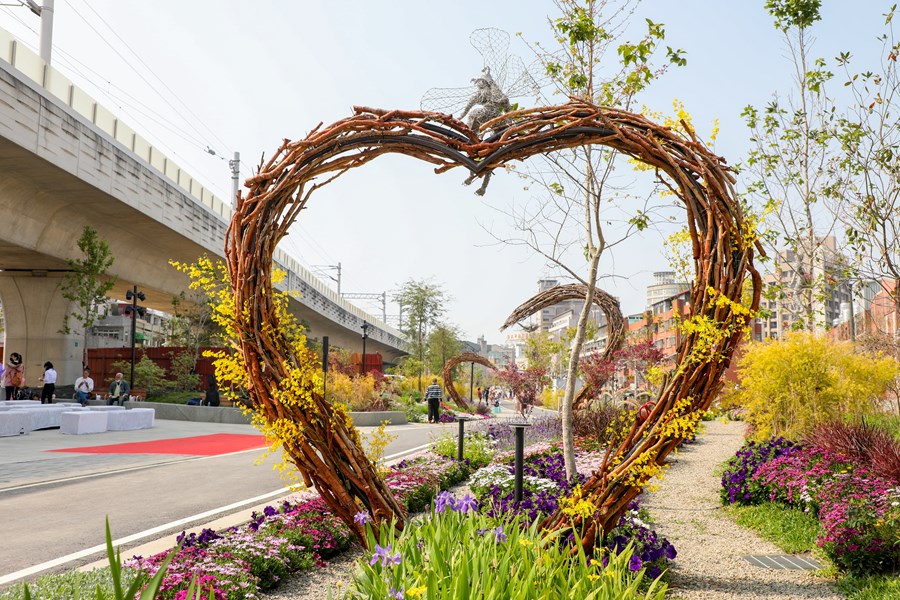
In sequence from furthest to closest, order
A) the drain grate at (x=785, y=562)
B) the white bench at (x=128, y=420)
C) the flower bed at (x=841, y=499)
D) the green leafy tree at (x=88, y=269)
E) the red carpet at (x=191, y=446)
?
1. the green leafy tree at (x=88, y=269)
2. the white bench at (x=128, y=420)
3. the red carpet at (x=191, y=446)
4. the drain grate at (x=785, y=562)
5. the flower bed at (x=841, y=499)

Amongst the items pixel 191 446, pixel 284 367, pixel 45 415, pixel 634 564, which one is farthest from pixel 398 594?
pixel 45 415

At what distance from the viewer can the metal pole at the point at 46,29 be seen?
20078 mm

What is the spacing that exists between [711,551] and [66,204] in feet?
70.4

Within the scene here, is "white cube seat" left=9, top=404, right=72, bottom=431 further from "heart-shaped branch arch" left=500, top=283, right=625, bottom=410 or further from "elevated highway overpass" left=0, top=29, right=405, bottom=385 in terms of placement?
"heart-shaped branch arch" left=500, top=283, right=625, bottom=410

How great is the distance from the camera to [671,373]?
427cm

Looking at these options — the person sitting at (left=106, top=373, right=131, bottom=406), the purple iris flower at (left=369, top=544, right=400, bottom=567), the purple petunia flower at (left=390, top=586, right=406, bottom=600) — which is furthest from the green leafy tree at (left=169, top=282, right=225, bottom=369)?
the purple petunia flower at (left=390, top=586, right=406, bottom=600)

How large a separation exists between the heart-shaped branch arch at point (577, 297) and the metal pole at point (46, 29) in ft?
54.0

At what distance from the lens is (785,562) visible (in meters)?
5.49

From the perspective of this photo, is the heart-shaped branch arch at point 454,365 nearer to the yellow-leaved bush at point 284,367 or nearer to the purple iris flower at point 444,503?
the yellow-leaved bush at point 284,367

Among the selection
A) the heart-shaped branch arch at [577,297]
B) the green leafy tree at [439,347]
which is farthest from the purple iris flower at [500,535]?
the green leafy tree at [439,347]

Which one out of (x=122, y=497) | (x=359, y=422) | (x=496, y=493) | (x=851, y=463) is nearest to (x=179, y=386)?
(x=359, y=422)

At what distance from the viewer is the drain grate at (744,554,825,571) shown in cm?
532

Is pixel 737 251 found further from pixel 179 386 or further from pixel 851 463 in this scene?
pixel 179 386

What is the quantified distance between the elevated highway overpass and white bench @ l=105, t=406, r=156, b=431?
6.28 m
